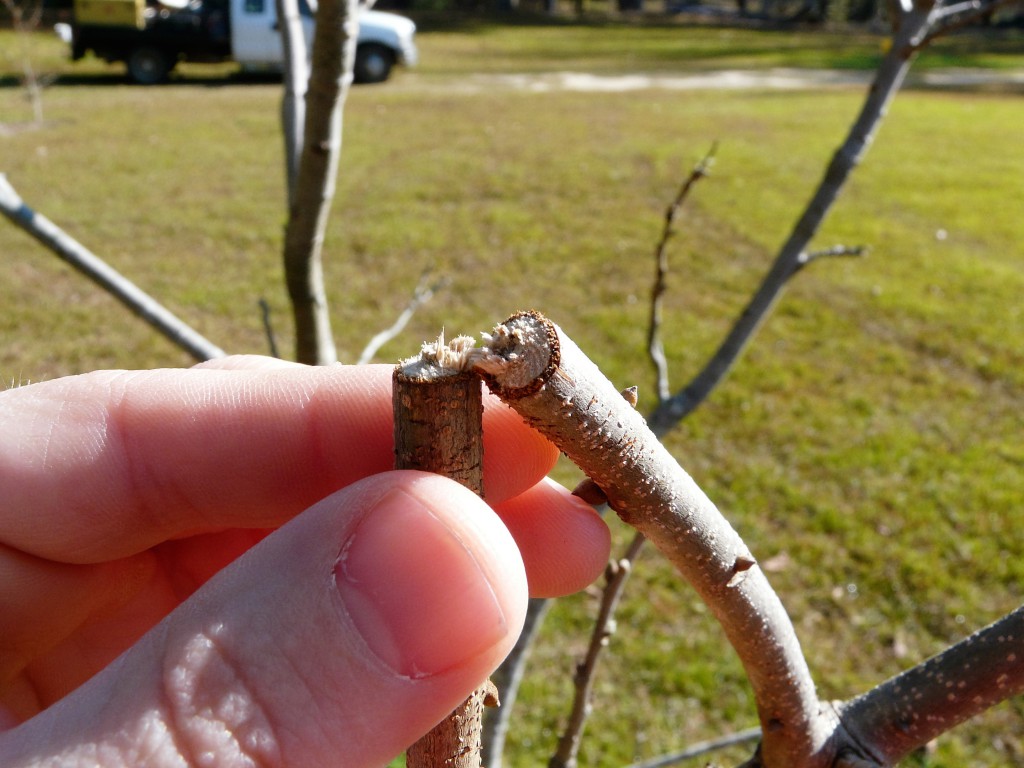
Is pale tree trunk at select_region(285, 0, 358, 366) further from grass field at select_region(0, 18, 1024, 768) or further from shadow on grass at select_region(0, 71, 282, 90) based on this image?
shadow on grass at select_region(0, 71, 282, 90)

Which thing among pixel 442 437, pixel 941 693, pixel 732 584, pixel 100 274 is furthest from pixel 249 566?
pixel 100 274

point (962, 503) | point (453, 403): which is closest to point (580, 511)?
point (453, 403)

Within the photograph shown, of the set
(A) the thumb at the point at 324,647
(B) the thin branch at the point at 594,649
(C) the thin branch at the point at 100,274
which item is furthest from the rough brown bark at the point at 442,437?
(C) the thin branch at the point at 100,274

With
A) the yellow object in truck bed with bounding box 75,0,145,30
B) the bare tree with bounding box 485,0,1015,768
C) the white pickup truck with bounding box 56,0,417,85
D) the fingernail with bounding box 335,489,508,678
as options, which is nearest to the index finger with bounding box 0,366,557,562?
the fingernail with bounding box 335,489,508,678

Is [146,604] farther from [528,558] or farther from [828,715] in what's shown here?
[828,715]

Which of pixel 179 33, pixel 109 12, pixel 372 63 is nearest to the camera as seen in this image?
pixel 109 12

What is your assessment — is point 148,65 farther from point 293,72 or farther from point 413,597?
point 413,597

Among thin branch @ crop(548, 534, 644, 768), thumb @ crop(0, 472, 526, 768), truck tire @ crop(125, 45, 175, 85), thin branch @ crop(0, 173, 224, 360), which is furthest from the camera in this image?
truck tire @ crop(125, 45, 175, 85)
